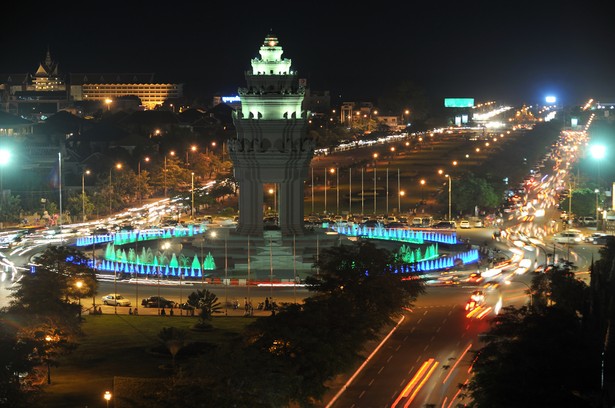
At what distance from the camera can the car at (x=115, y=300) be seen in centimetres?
5412

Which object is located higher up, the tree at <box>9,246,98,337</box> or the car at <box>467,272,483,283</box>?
the tree at <box>9,246,98,337</box>

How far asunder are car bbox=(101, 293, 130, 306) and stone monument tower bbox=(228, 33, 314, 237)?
12997 mm

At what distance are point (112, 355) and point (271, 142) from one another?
2477 centimetres

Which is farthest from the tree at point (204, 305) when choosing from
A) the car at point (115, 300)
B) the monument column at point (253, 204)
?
the monument column at point (253, 204)

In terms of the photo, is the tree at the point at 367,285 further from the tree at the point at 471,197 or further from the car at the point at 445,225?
the tree at the point at 471,197

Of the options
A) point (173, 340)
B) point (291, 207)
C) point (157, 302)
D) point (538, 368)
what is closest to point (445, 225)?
point (291, 207)

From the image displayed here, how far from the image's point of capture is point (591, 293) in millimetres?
43688

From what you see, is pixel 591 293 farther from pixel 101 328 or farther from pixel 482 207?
pixel 482 207

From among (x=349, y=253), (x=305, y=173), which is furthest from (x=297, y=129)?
(x=349, y=253)

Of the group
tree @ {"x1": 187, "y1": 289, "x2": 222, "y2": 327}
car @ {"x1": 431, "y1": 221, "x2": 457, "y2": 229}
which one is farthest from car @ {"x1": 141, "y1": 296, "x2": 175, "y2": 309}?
car @ {"x1": 431, "y1": 221, "x2": 457, "y2": 229}

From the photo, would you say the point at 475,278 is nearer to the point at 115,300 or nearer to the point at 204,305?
the point at 204,305

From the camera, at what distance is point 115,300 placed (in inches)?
2132

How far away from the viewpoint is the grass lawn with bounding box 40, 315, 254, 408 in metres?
37.9

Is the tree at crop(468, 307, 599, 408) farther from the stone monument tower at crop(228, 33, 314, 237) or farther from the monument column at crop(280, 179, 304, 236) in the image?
the monument column at crop(280, 179, 304, 236)
